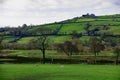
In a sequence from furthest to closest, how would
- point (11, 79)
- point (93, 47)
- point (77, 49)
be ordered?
point (77, 49), point (93, 47), point (11, 79)

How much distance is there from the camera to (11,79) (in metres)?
41.4

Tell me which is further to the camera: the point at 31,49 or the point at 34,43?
the point at 31,49

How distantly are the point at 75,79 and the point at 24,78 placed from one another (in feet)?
22.6

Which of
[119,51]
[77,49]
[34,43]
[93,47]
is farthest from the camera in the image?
[34,43]

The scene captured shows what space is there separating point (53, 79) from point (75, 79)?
3.00 meters

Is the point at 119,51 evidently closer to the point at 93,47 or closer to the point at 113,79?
the point at 93,47

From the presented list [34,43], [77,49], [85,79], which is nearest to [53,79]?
[85,79]

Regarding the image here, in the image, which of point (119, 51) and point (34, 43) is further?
point (34, 43)

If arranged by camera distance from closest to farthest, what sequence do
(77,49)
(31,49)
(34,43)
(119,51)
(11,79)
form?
1. (11,79)
2. (119,51)
3. (77,49)
4. (34,43)
5. (31,49)

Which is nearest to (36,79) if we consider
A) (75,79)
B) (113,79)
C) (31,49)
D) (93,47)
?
(75,79)

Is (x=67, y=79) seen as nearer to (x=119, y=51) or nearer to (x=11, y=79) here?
(x=11, y=79)

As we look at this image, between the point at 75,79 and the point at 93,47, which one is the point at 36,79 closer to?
the point at 75,79

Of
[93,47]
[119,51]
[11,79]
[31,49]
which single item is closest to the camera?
[11,79]

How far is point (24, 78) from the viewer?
4256cm
